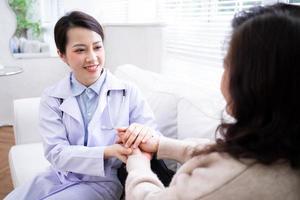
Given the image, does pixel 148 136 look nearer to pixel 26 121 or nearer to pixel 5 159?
pixel 26 121

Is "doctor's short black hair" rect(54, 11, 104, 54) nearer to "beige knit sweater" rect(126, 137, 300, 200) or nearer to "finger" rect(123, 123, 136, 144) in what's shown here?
"finger" rect(123, 123, 136, 144)

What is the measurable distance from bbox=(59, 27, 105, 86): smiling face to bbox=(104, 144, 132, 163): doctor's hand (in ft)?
1.14

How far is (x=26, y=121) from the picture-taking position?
189cm

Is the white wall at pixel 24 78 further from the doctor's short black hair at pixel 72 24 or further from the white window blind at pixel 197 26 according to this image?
the doctor's short black hair at pixel 72 24

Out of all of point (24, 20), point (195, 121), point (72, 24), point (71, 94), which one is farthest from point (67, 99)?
point (24, 20)

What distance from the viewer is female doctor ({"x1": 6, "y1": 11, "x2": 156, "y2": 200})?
1219mm

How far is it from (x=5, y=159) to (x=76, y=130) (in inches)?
71.7

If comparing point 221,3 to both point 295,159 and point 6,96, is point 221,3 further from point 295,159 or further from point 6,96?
point 6,96

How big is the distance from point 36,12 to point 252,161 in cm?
337

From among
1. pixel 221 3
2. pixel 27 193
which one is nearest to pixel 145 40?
pixel 221 3

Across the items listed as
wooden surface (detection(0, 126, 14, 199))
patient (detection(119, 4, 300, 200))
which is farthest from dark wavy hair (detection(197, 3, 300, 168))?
wooden surface (detection(0, 126, 14, 199))

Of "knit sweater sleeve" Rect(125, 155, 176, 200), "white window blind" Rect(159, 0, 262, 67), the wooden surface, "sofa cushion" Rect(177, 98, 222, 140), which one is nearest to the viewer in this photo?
"knit sweater sleeve" Rect(125, 155, 176, 200)

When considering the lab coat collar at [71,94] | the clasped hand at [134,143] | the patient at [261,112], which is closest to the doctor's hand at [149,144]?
the clasped hand at [134,143]

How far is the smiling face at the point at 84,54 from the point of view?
1305mm
